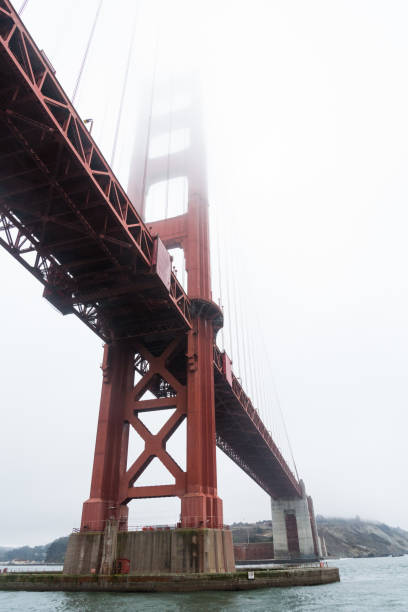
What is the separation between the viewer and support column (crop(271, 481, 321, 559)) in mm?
67688

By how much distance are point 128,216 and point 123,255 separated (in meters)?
1.86

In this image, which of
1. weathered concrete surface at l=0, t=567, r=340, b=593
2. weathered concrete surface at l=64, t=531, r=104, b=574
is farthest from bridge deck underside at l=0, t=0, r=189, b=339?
weathered concrete surface at l=0, t=567, r=340, b=593

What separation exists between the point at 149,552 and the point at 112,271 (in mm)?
11468

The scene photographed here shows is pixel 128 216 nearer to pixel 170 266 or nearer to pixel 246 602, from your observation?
pixel 170 266

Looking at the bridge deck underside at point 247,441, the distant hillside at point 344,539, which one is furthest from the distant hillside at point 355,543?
the bridge deck underside at point 247,441

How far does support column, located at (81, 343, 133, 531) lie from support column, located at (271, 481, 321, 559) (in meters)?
56.3

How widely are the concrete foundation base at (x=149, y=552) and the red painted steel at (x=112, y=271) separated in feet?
2.65

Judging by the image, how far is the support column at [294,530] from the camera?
67.7 m

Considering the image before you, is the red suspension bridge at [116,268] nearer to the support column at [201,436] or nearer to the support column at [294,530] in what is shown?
the support column at [201,436]

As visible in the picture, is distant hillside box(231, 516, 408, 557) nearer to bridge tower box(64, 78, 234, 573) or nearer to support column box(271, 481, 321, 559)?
support column box(271, 481, 321, 559)

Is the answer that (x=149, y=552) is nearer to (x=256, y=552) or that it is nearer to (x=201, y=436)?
(x=201, y=436)

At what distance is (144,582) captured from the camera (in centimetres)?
1580

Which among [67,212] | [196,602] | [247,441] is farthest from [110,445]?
[247,441]

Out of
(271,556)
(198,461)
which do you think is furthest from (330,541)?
(198,461)
